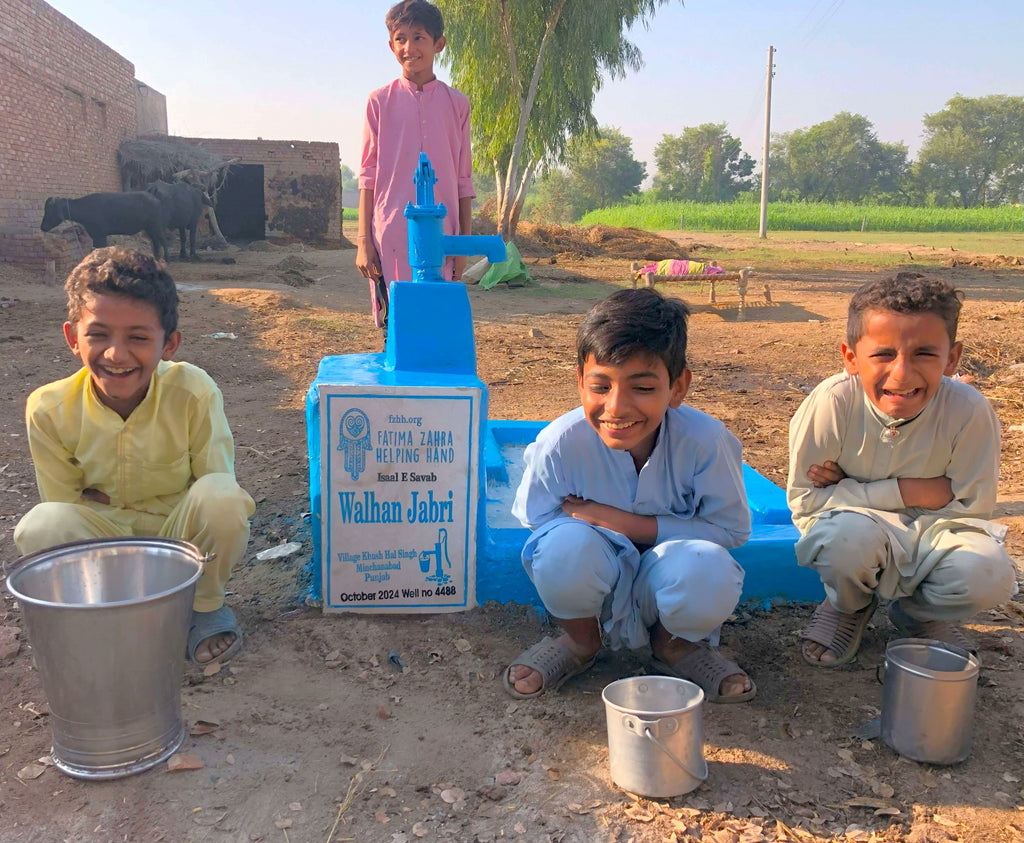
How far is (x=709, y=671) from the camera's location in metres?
2.21

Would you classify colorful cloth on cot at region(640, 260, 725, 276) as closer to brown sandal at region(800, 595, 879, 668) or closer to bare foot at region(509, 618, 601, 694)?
brown sandal at region(800, 595, 879, 668)

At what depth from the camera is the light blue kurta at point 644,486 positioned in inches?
86.8

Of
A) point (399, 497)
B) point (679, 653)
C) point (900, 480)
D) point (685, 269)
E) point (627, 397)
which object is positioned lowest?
point (679, 653)

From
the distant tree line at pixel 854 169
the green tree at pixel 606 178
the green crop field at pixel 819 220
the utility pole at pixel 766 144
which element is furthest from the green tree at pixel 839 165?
the utility pole at pixel 766 144

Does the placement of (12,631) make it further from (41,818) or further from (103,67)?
(103,67)

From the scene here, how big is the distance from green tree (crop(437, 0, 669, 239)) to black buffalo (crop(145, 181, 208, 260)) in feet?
18.9

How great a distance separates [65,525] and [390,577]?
0.91 metres

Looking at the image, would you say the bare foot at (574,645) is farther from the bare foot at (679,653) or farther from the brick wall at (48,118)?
the brick wall at (48,118)

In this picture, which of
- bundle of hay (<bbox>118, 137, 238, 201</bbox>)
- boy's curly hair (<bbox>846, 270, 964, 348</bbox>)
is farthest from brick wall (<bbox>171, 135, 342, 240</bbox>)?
boy's curly hair (<bbox>846, 270, 964, 348</bbox>)

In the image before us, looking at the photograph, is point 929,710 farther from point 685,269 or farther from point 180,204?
point 180,204

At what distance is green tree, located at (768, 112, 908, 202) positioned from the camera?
72250 mm

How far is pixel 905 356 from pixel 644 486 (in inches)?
29.6

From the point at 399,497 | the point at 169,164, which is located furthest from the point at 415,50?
the point at 169,164

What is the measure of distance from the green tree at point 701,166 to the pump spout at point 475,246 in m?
69.4
